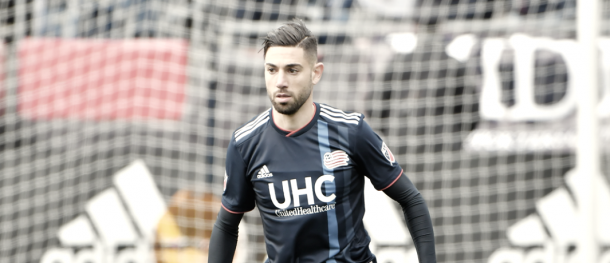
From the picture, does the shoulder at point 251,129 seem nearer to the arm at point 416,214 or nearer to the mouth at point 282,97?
the mouth at point 282,97

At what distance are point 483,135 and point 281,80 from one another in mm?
2992

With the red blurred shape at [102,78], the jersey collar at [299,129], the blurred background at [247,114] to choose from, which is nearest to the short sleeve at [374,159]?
the jersey collar at [299,129]

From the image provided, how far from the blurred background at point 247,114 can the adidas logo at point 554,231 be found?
10 millimetres

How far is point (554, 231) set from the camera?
462 centimetres

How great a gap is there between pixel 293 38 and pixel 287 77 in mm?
137

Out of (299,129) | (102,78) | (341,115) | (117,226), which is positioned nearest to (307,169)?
(299,129)

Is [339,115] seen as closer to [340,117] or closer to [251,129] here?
[340,117]

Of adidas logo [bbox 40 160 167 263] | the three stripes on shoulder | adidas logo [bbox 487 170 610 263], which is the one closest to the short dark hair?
the three stripes on shoulder

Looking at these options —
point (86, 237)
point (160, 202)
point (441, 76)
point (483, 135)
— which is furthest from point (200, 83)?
point (483, 135)

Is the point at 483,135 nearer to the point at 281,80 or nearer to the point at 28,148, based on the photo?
the point at 281,80

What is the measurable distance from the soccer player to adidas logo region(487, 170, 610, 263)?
268 centimetres

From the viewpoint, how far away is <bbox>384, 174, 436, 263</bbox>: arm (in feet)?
7.33

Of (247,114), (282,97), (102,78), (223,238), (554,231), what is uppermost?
(102,78)

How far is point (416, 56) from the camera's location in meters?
4.93
